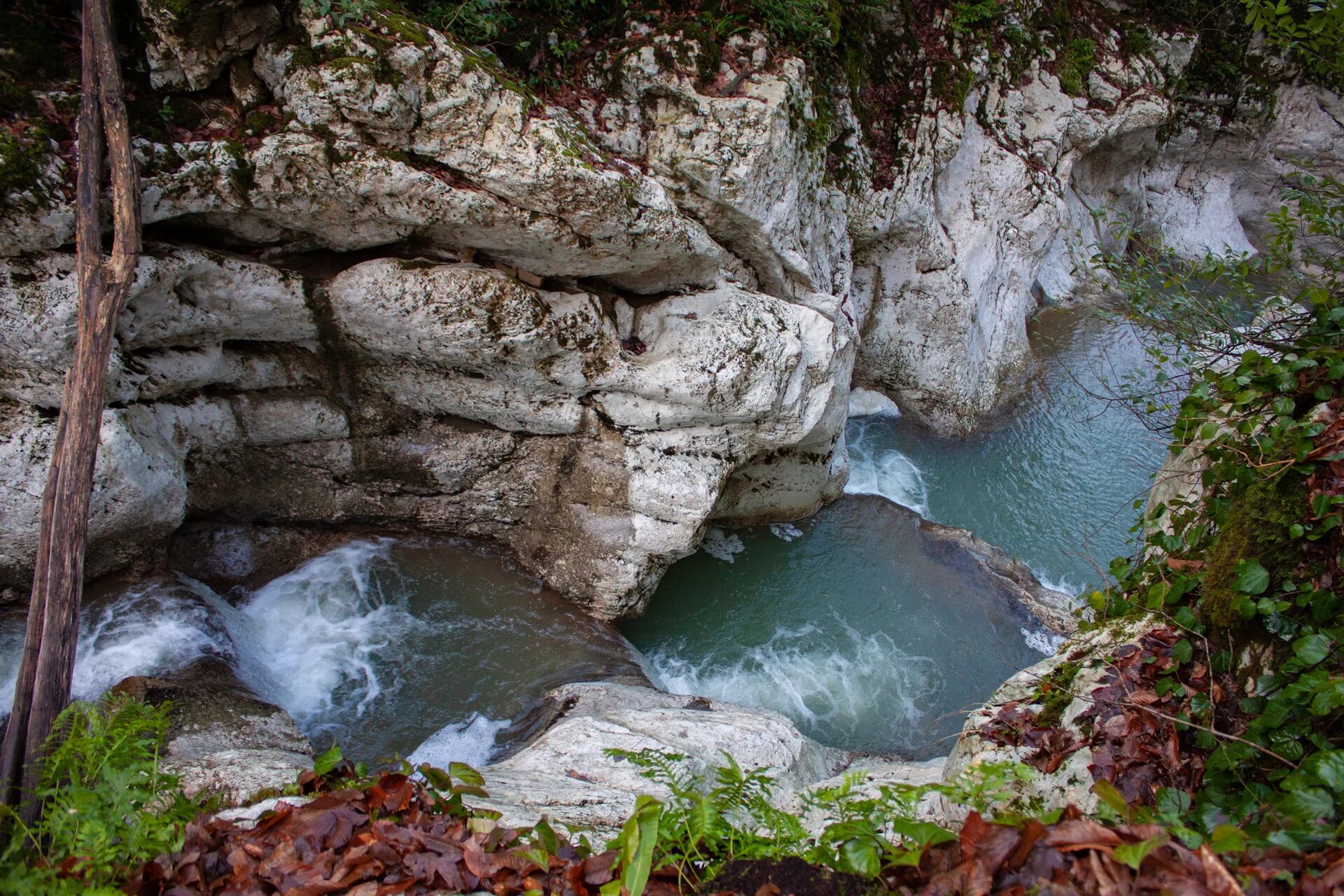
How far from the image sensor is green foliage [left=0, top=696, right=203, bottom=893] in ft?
8.37

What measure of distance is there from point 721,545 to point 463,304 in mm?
4786

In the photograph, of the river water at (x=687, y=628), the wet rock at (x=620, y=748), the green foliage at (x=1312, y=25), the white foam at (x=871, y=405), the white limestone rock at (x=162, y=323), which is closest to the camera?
the green foliage at (x=1312, y=25)

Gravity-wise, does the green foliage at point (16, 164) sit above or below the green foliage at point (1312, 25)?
below

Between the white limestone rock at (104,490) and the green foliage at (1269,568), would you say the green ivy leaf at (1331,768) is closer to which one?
the green foliage at (1269,568)

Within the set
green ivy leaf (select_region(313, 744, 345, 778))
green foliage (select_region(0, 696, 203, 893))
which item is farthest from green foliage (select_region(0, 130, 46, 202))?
green ivy leaf (select_region(313, 744, 345, 778))

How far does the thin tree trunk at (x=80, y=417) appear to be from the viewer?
423 centimetres

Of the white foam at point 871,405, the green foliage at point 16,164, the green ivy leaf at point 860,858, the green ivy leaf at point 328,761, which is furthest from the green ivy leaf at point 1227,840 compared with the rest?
the white foam at point 871,405

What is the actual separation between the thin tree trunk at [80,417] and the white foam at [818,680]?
5187mm

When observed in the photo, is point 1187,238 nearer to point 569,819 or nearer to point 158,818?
Result: point 569,819

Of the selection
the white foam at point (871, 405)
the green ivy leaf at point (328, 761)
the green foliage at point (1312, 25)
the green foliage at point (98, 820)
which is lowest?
the green foliage at point (98, 820)

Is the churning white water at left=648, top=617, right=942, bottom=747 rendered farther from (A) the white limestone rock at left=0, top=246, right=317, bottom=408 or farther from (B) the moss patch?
(A) the white limestone rock at left=0, top=246, right=317, bottom=408

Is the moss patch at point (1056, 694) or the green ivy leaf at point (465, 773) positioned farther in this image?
the moss patch at point (1056, 694)

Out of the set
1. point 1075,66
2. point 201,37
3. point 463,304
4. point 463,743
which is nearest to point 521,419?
point 463,304

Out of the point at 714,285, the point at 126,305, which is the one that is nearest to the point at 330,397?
the point at 126,305
